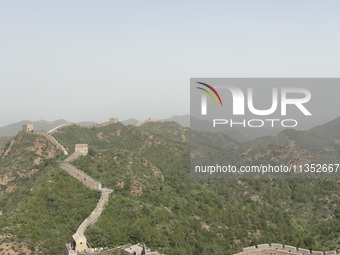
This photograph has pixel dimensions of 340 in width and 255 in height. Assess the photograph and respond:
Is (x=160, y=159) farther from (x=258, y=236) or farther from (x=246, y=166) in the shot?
(x=258, y=236)

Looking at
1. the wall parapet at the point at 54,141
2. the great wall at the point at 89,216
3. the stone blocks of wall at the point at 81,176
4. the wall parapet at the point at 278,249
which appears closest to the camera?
the great wall at the point at 89,216

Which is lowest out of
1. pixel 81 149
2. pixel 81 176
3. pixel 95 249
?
pixel 95 249

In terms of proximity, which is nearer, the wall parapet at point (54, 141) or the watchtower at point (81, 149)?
the watchtower at point (81, 149)

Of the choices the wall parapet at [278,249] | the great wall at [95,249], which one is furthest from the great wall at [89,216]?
the wall parapet at [278,249]

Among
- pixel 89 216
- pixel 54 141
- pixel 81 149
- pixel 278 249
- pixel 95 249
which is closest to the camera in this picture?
pixel 95 249

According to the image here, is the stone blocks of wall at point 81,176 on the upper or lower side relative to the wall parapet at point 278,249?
upper

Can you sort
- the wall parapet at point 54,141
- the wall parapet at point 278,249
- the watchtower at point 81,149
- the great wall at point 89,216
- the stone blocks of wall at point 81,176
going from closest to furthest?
the great wall at point 89,216
the wall parapet at point 278,249
the stone blocks of wall at point 81,176
the watchtower at point 81,149
the wall parapet at point 54,141

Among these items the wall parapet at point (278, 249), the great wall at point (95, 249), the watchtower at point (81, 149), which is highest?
the watchtower at point (81, 149)

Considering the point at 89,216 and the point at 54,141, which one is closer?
the point at 89,216

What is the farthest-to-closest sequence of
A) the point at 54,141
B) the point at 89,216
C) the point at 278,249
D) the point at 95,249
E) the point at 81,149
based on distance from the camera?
the point at 54,141 → the point at 81,149 → the point at 89,216 → the point at 278,249 → the point at 95,249

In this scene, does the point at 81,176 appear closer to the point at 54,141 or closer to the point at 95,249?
the point at 95,249

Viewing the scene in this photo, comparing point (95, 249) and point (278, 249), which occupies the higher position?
point (95, 249)

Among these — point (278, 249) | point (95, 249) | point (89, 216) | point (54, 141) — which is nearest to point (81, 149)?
point (54, 141)

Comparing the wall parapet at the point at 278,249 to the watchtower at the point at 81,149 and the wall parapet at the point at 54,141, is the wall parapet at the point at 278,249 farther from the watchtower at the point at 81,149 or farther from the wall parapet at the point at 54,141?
the wall parapet at the point at 54,141
